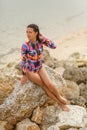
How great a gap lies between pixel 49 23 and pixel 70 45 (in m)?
8.13

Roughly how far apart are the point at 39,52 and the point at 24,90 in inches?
37.1

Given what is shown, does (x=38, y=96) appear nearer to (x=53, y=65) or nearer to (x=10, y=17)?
(x=53, y=65)

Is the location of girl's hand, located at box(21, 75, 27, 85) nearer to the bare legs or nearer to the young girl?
the young girl

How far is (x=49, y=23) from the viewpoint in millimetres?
29562

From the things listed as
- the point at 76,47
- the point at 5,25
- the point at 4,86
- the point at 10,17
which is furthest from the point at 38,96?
the point at 10,17

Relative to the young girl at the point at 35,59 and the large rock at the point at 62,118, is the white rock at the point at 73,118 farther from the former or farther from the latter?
the young girl at the point at 35,59

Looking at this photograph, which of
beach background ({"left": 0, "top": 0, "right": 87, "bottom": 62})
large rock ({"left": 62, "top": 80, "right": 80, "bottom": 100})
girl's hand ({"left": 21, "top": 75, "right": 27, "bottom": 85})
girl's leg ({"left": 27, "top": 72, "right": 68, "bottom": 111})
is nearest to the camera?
girl's leg ({"left": 27, "top": 72, "right": 68, "bottom": 111})

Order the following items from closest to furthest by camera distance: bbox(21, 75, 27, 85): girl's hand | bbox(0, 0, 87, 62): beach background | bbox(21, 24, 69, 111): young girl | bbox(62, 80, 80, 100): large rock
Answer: bbox(21, 24, 69, 111): young girl < bbox(21, 75, 27, 85): girl's hand < bbox(62, 80, 80, 100): large rock < bbox(0, 0, 87, 62): beach background

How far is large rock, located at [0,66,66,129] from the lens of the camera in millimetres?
7477

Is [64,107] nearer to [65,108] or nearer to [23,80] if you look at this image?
[65,108]

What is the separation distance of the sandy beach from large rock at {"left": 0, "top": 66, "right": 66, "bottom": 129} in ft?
36.0

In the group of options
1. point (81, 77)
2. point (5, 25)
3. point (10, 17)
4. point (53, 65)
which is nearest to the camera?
point (81, 77)

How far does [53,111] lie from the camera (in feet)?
24.8

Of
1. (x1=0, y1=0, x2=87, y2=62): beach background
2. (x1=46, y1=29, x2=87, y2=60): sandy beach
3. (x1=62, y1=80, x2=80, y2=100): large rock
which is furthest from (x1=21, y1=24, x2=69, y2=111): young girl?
(x1=0, y1=0, x2=87, y2=62): beach background
